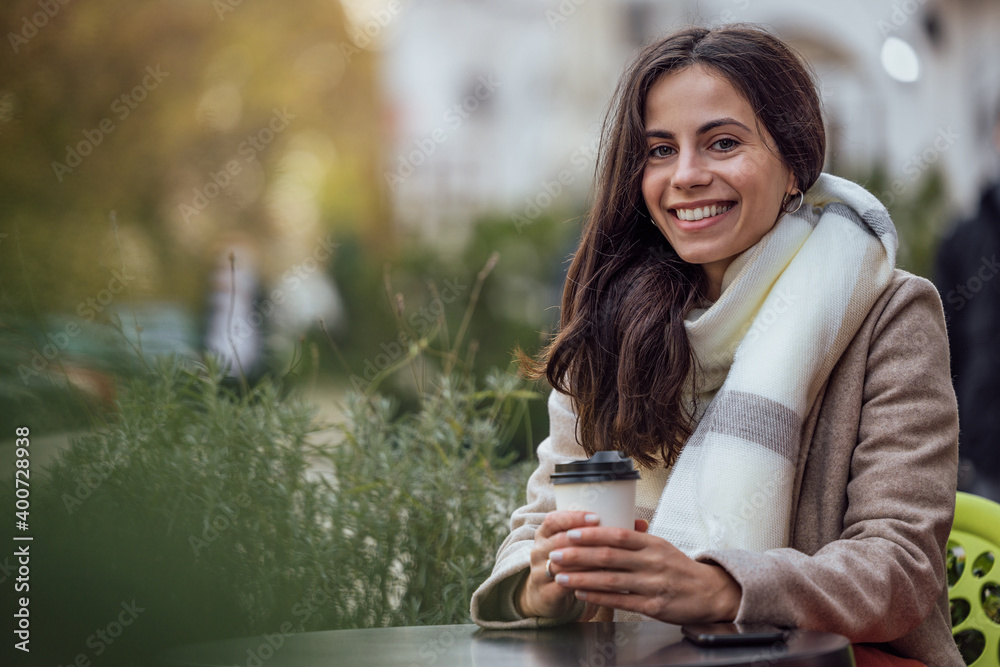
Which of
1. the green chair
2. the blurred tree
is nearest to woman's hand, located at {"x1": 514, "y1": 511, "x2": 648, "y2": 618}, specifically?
the green chair

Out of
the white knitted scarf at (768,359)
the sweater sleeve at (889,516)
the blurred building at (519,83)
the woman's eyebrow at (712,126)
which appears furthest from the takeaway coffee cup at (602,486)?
the blurred building at (519,83)

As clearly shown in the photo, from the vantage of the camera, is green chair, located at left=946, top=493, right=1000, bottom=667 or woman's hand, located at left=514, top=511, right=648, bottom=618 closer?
woman's hand, located at left=514, top=511, right=648, bottom=618

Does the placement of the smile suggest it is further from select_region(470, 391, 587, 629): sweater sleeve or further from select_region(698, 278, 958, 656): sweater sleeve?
select_region(470, 391, 587, 629): sweater sleeve

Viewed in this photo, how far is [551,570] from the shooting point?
1579 mm

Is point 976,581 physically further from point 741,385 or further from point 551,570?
point 551,570

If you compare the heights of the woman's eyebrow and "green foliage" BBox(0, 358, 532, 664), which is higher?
the woman's eyebrow

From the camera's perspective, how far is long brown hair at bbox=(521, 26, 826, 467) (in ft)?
6.56

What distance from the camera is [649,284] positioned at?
6.91 feet

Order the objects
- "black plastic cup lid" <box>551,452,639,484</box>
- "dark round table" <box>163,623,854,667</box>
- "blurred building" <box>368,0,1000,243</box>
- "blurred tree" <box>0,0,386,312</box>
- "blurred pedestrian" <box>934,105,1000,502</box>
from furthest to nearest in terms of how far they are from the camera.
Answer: "blurred building" <box>368,0,1000,243</box> → "blurred pedestrian" <box>934,105,1000,502</box> → "blurred tree" <box>0,0,386,312</box> → "black plastic cup lid" <box>551,452,639,484</box> → "dark round table" <box>163,623,854,667</box>

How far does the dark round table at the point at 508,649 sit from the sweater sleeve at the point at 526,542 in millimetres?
28

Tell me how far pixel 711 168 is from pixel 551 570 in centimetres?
88

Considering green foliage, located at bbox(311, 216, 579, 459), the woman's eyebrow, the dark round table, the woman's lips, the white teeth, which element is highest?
green foliage, located at bbox(311, 216, 579, 459)

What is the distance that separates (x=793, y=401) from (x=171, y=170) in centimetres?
937

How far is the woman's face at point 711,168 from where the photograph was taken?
1978 millimetres
